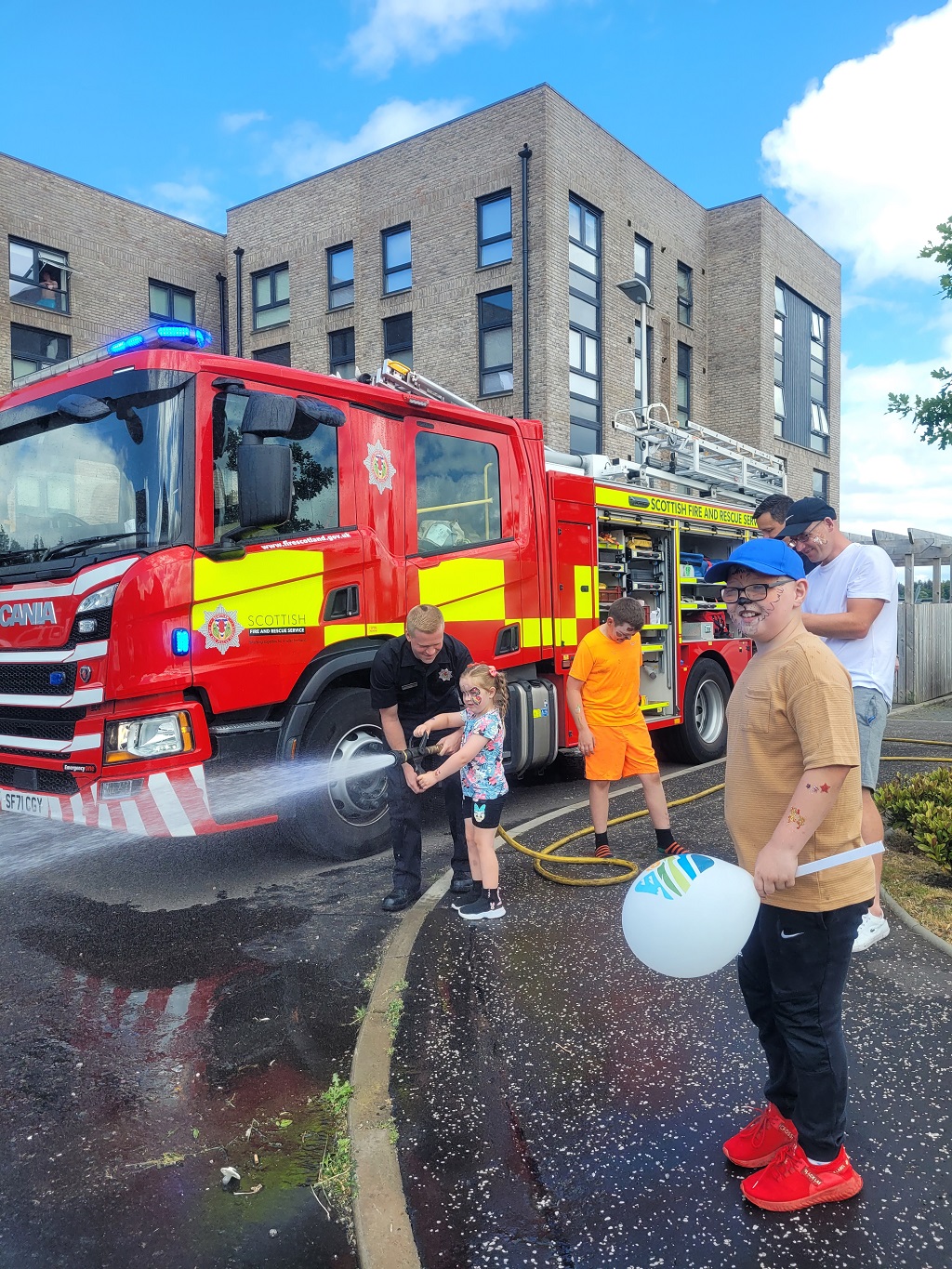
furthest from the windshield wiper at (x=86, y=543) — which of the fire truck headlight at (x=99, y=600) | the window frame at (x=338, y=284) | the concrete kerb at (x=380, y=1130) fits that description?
the window frame at (x=338, y=284)

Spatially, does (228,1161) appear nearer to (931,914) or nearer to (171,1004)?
(171,1004)

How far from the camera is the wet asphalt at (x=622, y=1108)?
88.5 inches

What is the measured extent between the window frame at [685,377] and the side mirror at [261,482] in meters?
21.9

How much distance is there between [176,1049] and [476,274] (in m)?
19.2

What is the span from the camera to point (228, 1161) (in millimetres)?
2652

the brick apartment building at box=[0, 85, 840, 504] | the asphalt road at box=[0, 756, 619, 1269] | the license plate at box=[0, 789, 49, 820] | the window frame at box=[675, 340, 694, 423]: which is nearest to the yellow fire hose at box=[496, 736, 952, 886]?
the asphalt road at box=[0, 756, 619, 1269]

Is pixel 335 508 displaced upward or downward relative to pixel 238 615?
upward

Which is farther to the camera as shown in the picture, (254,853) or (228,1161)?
(254,853)

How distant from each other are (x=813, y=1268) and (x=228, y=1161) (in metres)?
1.57

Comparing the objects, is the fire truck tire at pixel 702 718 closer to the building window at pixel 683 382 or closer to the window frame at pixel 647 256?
the window frame at pixel 647 256

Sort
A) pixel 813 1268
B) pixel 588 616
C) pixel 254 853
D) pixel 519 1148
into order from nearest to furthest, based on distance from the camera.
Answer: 1. pixel 813 1268
2. pixel 519 1148
3. pixel 254 853
4. pixel 588 616

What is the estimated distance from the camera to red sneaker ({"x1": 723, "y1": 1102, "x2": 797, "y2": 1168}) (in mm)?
2490

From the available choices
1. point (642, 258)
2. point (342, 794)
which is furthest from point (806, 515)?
point (642, 258)

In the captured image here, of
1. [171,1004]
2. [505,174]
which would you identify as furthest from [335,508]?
[505,174]
